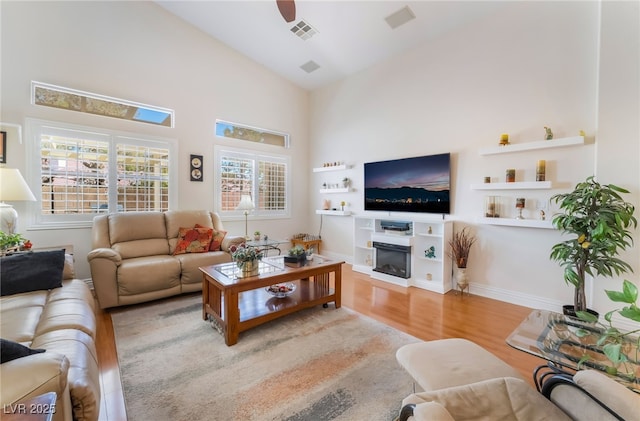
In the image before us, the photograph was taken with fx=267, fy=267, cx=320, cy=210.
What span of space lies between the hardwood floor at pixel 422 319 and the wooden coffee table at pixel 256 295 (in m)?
0.50

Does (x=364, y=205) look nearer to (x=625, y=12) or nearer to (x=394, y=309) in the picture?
(x=394, y=309)

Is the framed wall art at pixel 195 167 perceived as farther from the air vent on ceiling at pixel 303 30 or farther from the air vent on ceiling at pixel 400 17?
the air vent on ceiling at pixel 400 17

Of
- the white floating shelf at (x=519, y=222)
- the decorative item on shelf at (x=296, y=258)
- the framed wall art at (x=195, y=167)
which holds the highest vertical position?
the framed wall art at (x=195, y=167)

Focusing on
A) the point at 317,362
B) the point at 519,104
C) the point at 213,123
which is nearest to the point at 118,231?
the point at 213,123

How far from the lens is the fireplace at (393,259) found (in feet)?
13.3

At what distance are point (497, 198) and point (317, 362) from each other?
3.02 metres

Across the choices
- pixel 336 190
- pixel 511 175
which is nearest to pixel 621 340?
pixel 511 175

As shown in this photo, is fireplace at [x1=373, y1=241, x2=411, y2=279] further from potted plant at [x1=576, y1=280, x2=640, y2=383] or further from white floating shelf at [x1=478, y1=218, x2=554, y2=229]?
potted plant at [x1=576, y1=280, x2=640, y2=383]

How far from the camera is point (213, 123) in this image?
482 cm

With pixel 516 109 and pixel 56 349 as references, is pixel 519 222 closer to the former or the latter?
pixel 516 109

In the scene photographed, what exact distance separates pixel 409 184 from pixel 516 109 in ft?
5.37

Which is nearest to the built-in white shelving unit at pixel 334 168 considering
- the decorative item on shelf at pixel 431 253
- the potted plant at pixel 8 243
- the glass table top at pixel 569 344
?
the decorative item on shelf at pixel 431 253

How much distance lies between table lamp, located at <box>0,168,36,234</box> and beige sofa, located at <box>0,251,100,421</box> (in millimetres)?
970

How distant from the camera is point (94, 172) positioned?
150 inches
